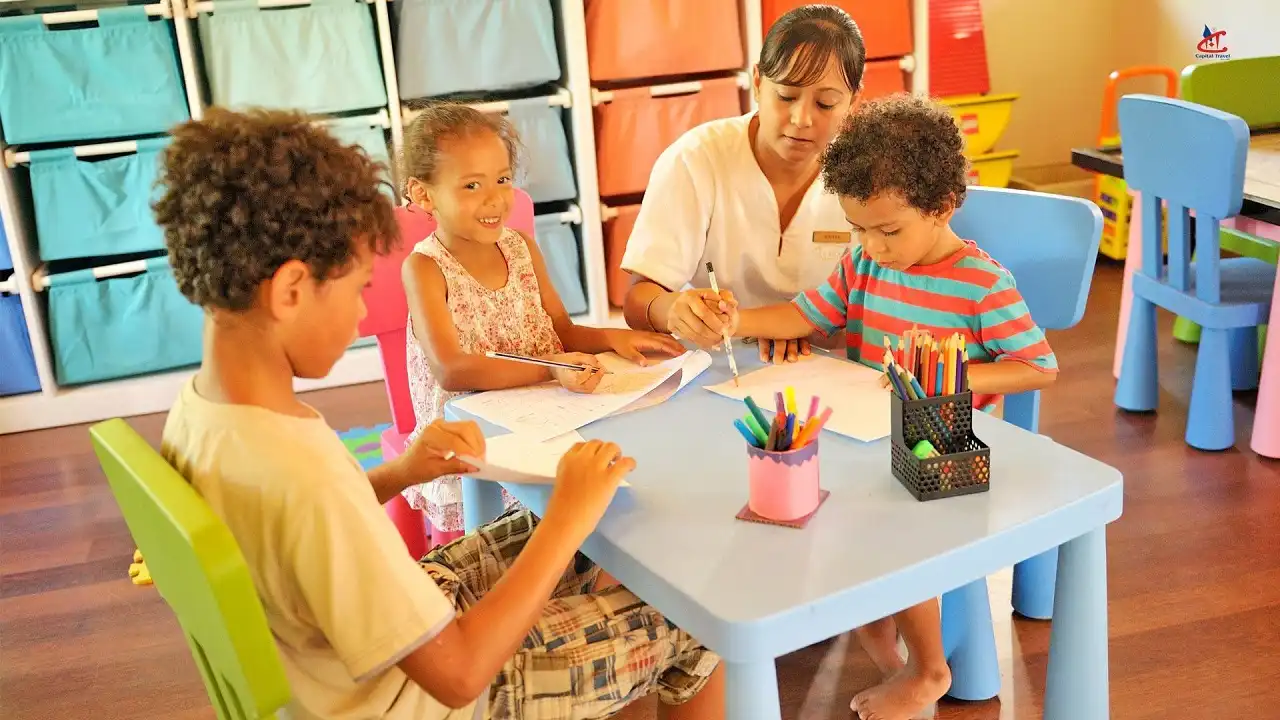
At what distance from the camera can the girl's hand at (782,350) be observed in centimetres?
162

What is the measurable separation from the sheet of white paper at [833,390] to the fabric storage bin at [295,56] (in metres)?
2.15

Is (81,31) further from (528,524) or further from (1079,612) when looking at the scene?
(1079,612)

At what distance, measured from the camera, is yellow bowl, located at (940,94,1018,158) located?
4070 mm

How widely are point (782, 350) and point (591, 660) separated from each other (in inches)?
22.8

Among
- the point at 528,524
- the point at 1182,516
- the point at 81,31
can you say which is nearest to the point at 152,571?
the point at 528,524

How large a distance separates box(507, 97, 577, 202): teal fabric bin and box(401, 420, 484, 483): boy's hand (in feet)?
6.99

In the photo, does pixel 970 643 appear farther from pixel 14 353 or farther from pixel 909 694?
pixel 14 353

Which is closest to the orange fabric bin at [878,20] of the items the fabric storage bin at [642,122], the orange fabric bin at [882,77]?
the orange fabric bin at [882,77]

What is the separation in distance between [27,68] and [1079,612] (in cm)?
305

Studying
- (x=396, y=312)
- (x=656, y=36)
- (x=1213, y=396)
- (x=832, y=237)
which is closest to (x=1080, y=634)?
(x=832, y=237)

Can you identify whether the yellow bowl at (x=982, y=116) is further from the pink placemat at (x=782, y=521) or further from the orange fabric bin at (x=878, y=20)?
the pink placemat at (x=782, y=521)

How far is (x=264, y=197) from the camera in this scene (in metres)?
0.98

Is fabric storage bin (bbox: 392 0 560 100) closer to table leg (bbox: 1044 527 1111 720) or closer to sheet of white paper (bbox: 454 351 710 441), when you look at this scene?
sheet of white paper (bbox: 454 351 710 441)

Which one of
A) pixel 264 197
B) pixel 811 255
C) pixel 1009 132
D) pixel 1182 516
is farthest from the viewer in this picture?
pixel 1009 132
